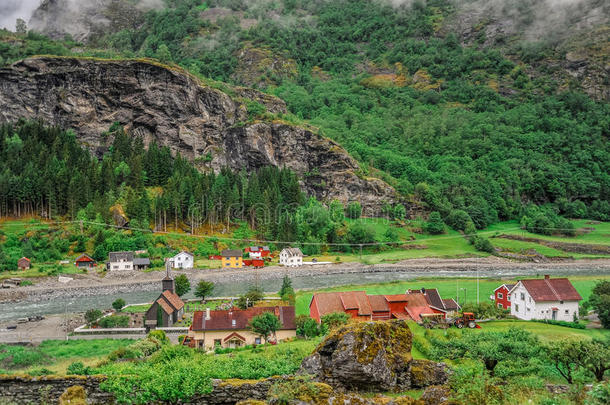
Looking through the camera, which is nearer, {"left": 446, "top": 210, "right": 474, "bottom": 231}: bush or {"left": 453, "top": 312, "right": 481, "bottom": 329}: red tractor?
{"left": 453, "top": 312, "right": 481, "bottom": 329}: red tractor

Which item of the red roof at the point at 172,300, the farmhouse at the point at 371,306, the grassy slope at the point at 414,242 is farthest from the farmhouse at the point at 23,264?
the farmhouse at the point at 371,306

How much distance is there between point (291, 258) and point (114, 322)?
46.6 metres

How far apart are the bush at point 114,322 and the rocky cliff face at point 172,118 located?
92958mm

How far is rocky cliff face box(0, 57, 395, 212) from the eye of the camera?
12775cm

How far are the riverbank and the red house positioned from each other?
30.9 metres

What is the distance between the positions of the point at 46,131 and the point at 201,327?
100 metres

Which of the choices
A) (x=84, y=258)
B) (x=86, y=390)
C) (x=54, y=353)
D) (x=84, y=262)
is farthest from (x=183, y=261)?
(x=86, y=390)

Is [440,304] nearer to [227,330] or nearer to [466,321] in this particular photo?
[466,321]

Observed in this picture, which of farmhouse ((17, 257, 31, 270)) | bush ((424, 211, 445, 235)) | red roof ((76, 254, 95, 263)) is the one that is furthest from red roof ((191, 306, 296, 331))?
bush ((424, 211, 445, 235))

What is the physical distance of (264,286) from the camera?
6788cm

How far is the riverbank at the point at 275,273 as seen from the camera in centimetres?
6144

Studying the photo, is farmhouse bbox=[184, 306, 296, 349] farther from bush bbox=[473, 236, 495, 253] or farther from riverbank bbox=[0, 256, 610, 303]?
bush bbox=[473, 236, 495, 253]

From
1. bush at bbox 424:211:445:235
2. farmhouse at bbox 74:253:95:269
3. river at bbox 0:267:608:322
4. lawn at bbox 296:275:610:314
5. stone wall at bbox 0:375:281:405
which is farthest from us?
bush at bbox 424:211:445:235

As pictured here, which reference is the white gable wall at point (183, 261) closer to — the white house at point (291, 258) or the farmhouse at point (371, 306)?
the white house at point (291, 258)
